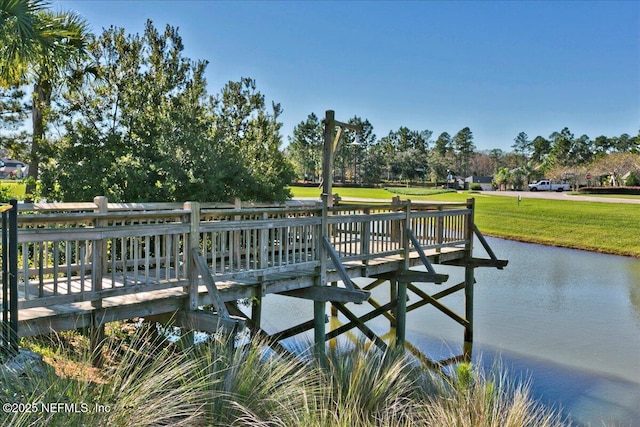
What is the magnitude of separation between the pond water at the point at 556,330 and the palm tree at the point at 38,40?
613 centimetres

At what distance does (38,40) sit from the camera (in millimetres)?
6996

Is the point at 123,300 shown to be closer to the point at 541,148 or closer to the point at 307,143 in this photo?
the point at 307,143

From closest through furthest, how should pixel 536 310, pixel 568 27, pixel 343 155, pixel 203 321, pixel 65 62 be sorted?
pixel 203 321, pixel 65 62, pixel 536 310, pixel 568 27, pixel 343 155

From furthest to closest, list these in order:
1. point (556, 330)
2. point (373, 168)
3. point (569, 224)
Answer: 1. point (373, 168)
2. point (569, 224)
3. point (556, 330)

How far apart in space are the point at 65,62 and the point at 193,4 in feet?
24.0

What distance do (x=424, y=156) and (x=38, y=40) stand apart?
7316cm

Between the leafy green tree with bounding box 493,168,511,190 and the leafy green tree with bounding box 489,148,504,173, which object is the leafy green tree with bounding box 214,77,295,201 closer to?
the leafy green tree with bounding box 493,168,511,190

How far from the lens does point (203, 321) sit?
5.43 metres

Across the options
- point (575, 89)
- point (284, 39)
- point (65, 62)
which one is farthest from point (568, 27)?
point (65, 62)

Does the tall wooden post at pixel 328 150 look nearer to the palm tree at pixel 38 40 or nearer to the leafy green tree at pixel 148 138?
the leafy green tree at pixel 148 138

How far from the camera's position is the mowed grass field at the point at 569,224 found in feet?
86.1

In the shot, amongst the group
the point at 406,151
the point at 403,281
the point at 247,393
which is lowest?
the point at 403,281

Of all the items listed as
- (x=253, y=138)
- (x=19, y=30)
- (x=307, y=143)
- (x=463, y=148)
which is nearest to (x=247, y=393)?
(x=19, y=30)

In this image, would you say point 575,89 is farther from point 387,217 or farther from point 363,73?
point 387,217
